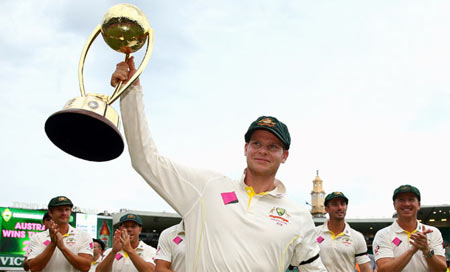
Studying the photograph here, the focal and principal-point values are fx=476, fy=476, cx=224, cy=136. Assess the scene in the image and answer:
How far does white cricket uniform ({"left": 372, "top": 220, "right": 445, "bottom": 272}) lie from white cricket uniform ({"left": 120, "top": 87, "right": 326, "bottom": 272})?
3.58 metres

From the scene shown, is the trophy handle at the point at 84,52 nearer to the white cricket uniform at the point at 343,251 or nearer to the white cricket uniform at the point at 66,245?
the white cricket uniform at the point at 66,245

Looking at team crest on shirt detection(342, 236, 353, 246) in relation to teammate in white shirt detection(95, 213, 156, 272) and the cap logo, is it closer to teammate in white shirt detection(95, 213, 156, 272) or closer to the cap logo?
teammate in white shirt detection(95, 213, 156, 272)

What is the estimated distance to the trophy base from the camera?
2414mm

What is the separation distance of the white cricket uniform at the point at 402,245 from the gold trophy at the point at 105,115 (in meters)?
4.75

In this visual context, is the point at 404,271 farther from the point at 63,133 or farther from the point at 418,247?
the point at 63,133

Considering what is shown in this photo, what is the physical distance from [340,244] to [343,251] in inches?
4.5

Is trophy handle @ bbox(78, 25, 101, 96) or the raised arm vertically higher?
trophy handle @ bbox(78, 25, 101, 96)

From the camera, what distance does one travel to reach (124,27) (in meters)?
2.50

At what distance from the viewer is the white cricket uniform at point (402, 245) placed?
19.6 ft

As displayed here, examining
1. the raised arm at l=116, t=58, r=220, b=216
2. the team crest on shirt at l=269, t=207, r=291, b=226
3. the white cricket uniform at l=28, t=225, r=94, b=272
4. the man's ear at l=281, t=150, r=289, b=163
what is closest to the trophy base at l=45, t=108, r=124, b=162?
the raised arm at l=116, t=58, r=220, b=216

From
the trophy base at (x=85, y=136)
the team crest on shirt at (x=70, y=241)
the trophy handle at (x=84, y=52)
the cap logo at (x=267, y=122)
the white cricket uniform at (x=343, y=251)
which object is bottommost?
the white cricket uniform at (x=343, y=251)

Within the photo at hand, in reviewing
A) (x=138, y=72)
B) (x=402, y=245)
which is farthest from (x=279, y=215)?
(x=402, y=245)

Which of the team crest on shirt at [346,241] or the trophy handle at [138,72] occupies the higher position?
the trophy handle at [138,72]

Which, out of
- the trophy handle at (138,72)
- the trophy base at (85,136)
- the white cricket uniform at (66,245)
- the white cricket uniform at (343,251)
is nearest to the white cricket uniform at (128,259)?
the white cricket uniform at (66,245)
